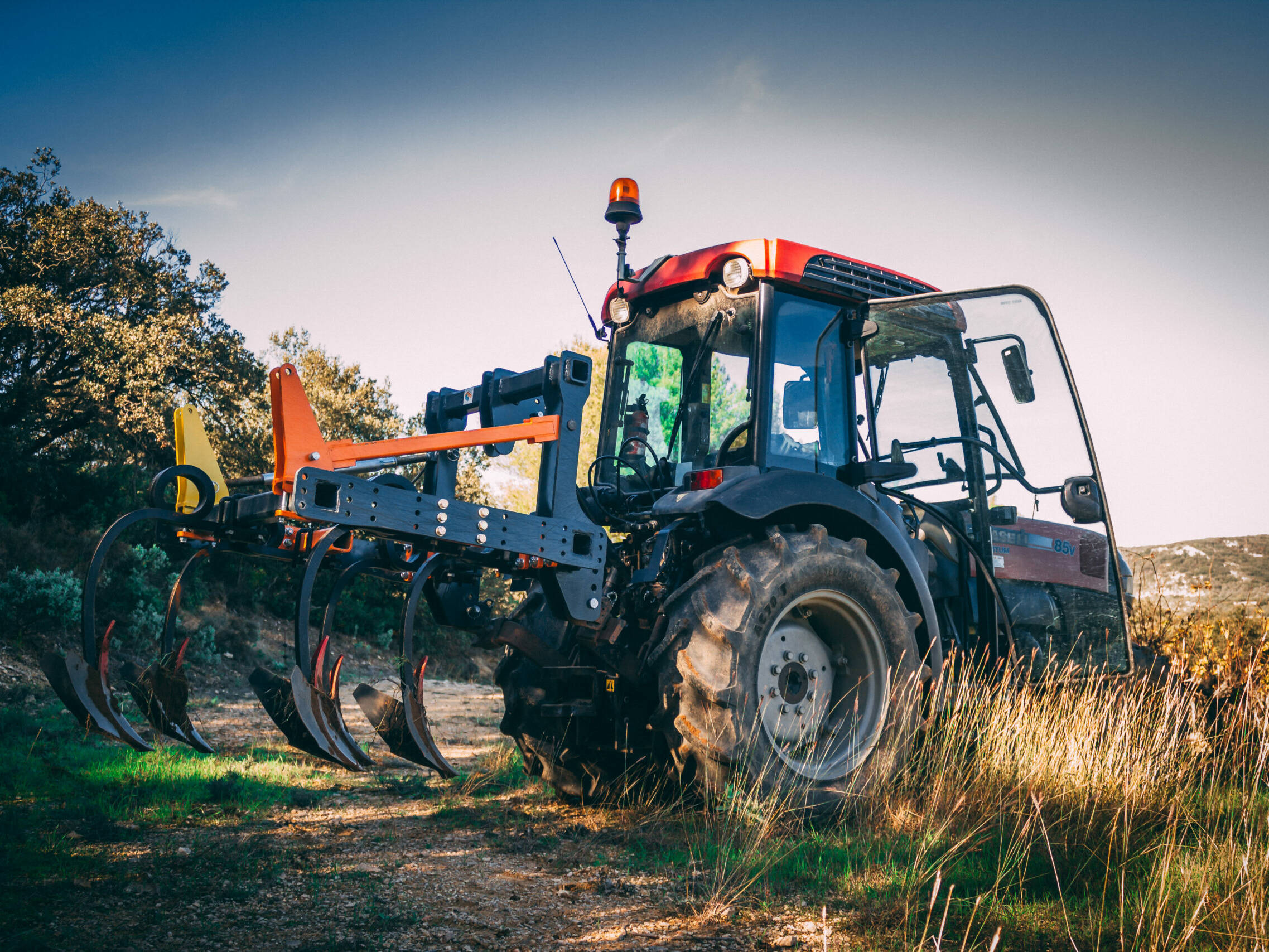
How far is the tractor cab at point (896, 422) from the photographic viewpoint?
14.3ft

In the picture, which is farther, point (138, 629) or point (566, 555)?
point (138, 629)

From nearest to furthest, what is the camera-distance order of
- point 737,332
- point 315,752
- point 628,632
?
point 315,752
point 628,632
point 737,332

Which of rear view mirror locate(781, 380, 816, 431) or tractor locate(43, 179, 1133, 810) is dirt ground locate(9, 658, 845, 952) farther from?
rear view mirror locate(781, 380, 816, 431)

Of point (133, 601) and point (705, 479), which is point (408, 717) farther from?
point (133, 601)

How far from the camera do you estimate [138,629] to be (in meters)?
9.35

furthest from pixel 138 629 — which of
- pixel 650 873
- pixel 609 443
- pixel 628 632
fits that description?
pixel 650 873

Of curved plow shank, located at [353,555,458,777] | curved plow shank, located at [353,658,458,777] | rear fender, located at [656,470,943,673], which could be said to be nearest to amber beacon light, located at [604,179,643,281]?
rear fender, located at [656,470,943,673]

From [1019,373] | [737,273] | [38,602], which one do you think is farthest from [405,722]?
[38,602]

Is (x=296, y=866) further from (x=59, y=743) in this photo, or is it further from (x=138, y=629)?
(x=138, y=629)

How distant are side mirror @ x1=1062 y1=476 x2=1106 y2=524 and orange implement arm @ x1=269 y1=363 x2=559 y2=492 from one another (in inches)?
107

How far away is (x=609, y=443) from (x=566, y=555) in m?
1.54

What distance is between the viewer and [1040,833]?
11.4ft

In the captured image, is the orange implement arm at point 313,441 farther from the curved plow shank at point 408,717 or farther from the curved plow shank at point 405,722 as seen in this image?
the curved plow shank at point 405,722

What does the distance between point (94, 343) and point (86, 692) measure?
12.6 metres
